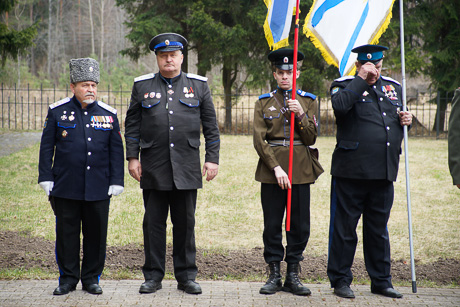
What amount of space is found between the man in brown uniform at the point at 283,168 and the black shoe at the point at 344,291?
250mm

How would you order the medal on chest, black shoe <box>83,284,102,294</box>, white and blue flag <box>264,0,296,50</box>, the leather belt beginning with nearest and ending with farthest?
black shoe <box>83,284,102,294</box> < the medal on chest < the leather belt < white and blue flag <box>264,0,296,50</box>

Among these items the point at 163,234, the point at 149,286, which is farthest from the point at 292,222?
the point at 149,286

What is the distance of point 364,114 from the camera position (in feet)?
16.0

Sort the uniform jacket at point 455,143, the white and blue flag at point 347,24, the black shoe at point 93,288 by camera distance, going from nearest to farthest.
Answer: the uniform jacket at point 455,143, the black shoe at point 93,288, the white and blue flag at point 347,24

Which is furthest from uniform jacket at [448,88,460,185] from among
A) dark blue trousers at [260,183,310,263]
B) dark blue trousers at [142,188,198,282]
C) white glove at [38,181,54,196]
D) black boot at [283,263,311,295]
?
white glove at [38,181,54,196]

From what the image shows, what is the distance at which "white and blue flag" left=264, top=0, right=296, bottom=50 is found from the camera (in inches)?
207

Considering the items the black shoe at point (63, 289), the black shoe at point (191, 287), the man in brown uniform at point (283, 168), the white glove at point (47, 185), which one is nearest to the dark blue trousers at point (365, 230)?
the man in brown uniform at point (283, 168)

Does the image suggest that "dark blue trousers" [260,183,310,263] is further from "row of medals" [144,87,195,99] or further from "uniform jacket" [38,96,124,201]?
"uniform jacket" [38,96,124,201]

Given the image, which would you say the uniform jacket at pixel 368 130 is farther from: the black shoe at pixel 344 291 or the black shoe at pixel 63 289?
the black shoe at pixel 63 289

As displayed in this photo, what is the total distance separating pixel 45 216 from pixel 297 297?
4.45 meters

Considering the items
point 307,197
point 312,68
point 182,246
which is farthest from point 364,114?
point 312,68

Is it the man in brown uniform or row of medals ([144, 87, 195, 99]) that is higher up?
row of medals ([144, 87, 195, 99])

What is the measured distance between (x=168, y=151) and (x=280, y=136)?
998mm

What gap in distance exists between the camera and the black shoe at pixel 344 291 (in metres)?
4.81
